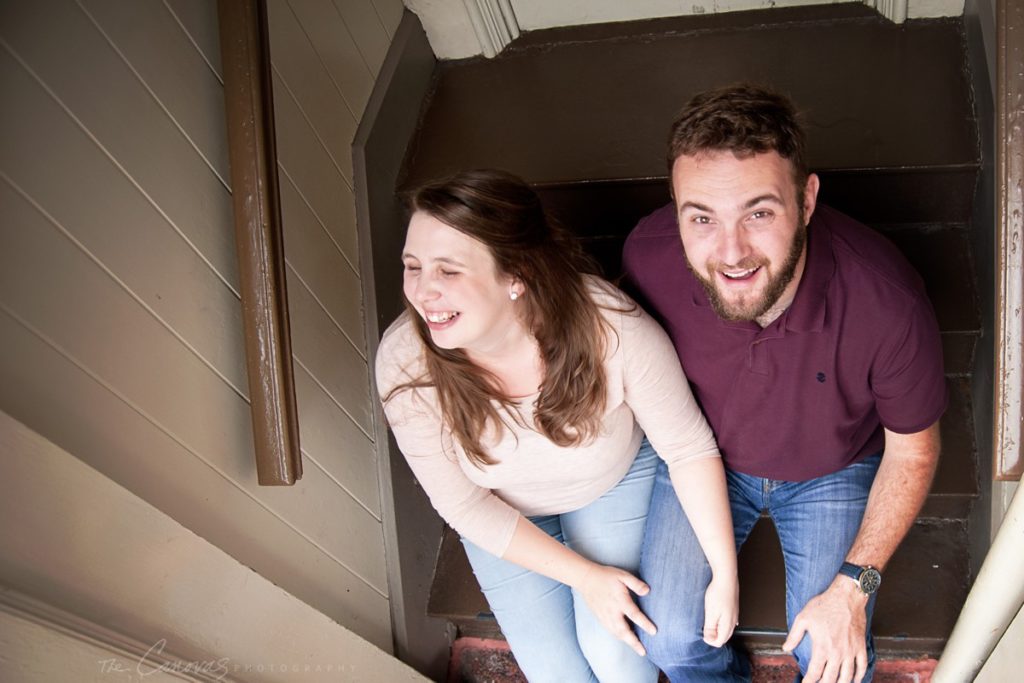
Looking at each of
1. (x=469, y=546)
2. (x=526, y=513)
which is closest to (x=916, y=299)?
(x=526, y=513)

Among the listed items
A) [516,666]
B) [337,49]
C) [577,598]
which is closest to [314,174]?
[337,49]

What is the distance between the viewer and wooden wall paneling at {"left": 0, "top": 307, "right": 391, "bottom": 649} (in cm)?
112

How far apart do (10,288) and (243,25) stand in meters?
0.56

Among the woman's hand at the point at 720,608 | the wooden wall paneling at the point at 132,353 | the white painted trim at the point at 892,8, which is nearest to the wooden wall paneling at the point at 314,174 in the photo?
the wooden wall paneling at the point at 132,353

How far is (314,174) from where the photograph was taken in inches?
71.2

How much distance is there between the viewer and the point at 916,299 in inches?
62.5

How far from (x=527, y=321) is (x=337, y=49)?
768 millimetres

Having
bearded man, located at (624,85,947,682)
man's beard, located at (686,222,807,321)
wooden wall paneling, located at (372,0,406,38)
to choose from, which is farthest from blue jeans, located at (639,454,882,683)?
wooden wall paneling, located at (372,0,406,38)

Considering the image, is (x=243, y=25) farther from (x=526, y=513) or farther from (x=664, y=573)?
(x=664, y=573)

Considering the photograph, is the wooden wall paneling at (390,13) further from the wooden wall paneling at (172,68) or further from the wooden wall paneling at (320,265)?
the wooden wall paneling at (172,68)

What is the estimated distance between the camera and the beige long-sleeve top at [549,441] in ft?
5.61

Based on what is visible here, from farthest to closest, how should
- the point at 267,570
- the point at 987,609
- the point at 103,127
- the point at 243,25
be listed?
the point at 267,570
the point at 987,609
the point at 243,25
the point at 103,127

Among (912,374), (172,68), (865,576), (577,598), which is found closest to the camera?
(172,68)

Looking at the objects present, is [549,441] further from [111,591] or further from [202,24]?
[202,24]
